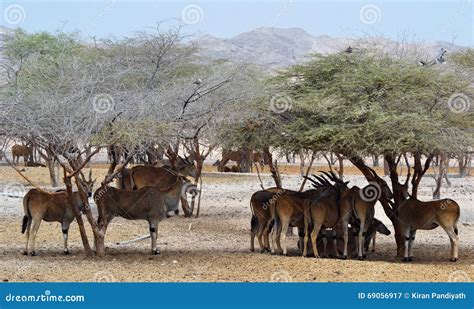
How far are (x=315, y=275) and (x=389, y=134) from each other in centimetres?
423

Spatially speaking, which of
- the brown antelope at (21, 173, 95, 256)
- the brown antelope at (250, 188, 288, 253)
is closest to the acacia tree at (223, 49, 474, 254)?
the brown antelope at (250, 188, 288, 253)

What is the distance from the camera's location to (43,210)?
15617mm

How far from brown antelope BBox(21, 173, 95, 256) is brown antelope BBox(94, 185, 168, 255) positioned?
1.78 feet

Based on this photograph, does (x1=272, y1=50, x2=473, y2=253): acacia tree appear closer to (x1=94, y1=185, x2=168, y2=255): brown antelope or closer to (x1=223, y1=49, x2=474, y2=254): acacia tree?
(x1=223, y1=49, x2=474, y2=254): acacia tree

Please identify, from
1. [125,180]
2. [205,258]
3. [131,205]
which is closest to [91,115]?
[131,205]

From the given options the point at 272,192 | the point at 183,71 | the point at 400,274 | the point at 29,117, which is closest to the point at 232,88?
the point at 272,192

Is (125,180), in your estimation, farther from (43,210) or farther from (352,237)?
(352,237)

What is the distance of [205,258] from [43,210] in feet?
10.0

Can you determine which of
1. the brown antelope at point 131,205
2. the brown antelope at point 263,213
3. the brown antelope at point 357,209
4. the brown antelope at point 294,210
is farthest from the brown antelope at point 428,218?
the brown antelope at point 131,205

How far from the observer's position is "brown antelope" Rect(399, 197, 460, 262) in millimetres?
16250

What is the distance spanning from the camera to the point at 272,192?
16.7 m

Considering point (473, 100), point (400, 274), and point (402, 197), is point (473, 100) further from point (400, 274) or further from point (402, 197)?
point (400, 274)

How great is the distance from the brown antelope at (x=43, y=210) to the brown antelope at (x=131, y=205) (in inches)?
21.3

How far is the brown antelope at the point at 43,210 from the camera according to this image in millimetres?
15539
